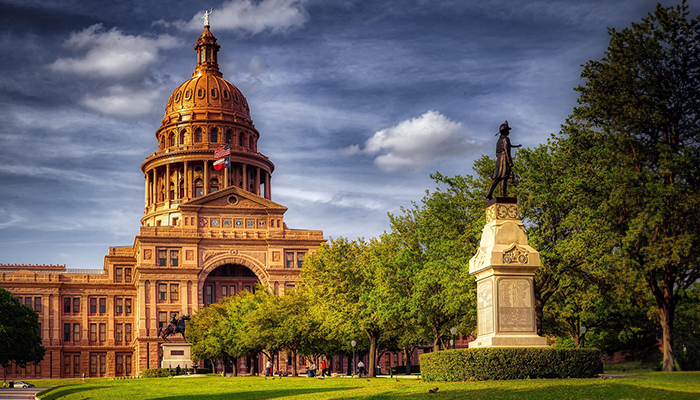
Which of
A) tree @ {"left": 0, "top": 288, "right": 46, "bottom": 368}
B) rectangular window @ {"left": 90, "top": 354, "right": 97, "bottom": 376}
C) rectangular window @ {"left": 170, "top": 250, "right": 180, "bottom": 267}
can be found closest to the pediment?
rectangular window @ {"left": 170, "top": 250, "right": 180, "bottom": 267}

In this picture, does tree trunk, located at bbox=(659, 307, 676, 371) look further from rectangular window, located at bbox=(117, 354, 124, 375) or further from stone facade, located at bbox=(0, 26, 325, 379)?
rectangular window, located at bbox=(117, 354, 124, 375)

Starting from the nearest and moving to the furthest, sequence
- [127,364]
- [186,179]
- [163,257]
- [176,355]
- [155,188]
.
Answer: [176,355], [163,257], [127,364], [186,179], [155,188]

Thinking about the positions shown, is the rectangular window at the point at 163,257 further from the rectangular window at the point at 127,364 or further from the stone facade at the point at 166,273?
the rectangular window at the point at 127,364

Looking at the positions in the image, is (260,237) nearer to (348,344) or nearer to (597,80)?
(348,344)

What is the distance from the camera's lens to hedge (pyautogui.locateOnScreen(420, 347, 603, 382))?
28.6m

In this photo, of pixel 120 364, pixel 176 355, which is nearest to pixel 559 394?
pixel 176 355

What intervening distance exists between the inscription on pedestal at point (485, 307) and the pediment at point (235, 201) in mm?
91542

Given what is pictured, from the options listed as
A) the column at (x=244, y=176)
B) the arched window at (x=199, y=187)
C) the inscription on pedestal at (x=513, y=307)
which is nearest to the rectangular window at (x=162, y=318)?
the arched window at (x=199, y=187)

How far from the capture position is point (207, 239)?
119 m

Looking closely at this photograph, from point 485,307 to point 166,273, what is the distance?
91.3 metres

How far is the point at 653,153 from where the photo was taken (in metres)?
42.9

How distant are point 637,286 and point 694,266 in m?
3.10

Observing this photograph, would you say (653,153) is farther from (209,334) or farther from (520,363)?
(209,334)

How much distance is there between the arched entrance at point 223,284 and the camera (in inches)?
4872
